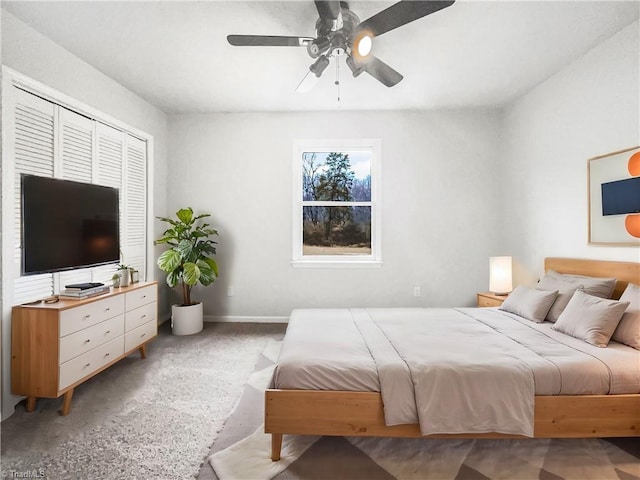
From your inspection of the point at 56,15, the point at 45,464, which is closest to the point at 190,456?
the point at 45,464

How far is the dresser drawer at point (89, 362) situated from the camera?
229 centimetres

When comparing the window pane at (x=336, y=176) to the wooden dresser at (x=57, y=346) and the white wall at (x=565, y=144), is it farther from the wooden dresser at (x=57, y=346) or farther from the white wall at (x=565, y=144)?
the wooden dresser at (x=57, y=346)

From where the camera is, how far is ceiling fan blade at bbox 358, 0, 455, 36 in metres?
1.82

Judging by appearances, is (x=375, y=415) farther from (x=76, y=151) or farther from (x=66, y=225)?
(x=76, y=151)

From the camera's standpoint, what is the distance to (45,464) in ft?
5.94

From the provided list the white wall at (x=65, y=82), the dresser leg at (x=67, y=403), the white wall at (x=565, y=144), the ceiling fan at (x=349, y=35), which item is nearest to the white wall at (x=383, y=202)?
the white wall at (x=565, y=144)

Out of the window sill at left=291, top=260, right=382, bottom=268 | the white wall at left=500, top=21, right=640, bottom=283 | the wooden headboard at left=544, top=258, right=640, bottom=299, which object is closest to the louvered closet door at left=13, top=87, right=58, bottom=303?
the window sill at left=291, top=260, right=382, bottom=268

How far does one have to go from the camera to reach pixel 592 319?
2240mm

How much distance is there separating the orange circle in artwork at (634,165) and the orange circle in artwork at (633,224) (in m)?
0.31

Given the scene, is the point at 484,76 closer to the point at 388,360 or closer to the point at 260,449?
the point at 388,360

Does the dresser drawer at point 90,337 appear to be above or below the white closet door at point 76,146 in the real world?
below

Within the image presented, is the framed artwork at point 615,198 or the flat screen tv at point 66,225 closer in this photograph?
the flat screen tv at point 66,225

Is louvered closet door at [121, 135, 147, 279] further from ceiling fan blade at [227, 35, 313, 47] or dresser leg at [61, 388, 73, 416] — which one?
ceiling fan blade at [227, 35, 313, 47]

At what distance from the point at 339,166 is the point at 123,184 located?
2626 mm
